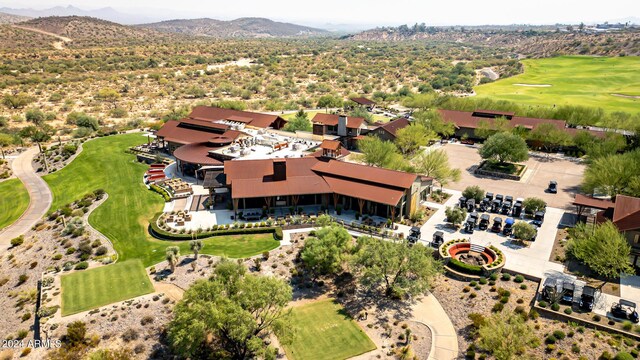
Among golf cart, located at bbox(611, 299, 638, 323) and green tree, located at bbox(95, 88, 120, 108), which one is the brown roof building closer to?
golf cart, located at bbox(611, 299, 638, 323)

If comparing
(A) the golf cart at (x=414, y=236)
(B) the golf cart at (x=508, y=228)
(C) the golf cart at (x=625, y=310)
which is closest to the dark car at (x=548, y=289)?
(C) the golf cart at (x=625, y=310)

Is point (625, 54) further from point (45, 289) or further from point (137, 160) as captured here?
point (45, 289)

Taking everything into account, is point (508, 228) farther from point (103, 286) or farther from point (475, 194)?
point (103, 286)

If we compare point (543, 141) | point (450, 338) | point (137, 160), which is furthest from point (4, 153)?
point (543, 141)

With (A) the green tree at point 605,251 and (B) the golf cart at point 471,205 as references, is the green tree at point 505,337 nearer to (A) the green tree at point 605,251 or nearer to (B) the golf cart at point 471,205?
(A) the green tree at point 605,251

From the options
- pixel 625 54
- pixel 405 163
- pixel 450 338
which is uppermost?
pixel 625 54

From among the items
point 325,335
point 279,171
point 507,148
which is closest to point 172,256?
point 325,335
